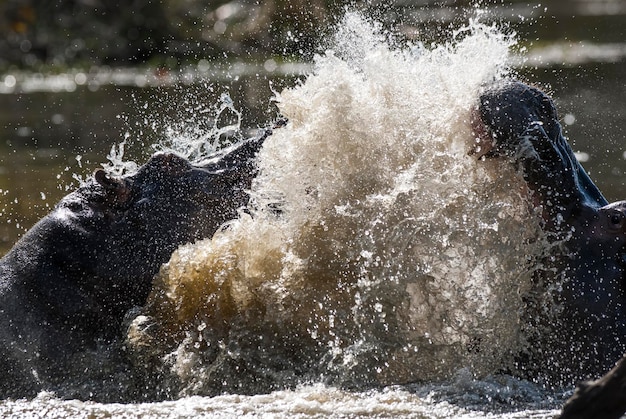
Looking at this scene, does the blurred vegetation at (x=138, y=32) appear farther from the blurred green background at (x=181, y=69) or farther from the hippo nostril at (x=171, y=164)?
the hippo nostril at (x=171, y=164)

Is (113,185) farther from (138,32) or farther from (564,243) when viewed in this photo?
(138,32)

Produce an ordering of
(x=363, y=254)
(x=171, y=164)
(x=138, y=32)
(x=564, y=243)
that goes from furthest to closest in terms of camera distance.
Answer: (x=138, y=32) → (x=171, y=164) → (x=363, y=254) → (x=564, y=243)

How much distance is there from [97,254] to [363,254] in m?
1.06

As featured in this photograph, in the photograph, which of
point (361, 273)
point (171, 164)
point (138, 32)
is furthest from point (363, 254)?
point (138, 32)

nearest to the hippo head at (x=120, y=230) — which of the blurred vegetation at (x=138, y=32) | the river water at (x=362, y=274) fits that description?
the river water at (x=362, y=274)

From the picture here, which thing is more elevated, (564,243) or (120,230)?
(120,230)

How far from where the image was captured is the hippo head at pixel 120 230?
185 inches

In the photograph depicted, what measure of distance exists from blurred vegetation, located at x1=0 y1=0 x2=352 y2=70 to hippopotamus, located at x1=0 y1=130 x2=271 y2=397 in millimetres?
12001

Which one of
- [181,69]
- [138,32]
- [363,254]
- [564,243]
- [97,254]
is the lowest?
[564,243]

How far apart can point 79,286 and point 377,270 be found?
1.18 m

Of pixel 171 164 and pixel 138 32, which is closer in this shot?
pixel 171 164

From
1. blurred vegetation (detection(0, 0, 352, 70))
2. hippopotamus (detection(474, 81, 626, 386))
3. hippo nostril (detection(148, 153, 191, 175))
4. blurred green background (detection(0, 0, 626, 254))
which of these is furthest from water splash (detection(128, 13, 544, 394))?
blurred vegetation (detection(0, 0, 352, 70))

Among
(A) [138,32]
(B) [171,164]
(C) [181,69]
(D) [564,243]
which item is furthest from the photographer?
(A) [138,32]

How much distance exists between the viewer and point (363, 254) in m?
4.67
